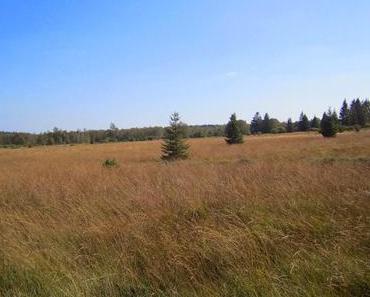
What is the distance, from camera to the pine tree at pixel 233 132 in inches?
1983

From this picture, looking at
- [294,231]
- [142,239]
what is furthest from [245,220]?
[142,239]

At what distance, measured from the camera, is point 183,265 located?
12.0ft

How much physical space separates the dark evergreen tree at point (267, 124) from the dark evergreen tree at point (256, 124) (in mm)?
2592

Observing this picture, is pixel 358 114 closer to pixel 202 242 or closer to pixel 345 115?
pixel 345 115

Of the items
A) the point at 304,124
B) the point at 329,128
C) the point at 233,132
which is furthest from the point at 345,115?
the point at 233,132

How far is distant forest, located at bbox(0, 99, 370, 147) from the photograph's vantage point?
92938mm

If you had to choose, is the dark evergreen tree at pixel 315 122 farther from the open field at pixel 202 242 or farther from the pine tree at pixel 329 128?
the open field at pixel 202 242

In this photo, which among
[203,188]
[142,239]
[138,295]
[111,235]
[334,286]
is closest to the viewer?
[334,286]

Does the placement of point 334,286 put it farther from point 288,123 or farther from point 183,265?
point 288,123

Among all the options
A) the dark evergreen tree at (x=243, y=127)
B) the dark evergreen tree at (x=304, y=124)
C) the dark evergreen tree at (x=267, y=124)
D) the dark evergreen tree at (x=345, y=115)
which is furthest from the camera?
the dark evergreen tree at (x=267, y=124)

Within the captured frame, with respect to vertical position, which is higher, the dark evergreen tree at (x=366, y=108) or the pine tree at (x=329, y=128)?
the dark evergreen tree at (x=366, y=108)

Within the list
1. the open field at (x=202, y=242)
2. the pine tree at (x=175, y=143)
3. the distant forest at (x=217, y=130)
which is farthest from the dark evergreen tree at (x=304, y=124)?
the open field at (x=202, y=242)

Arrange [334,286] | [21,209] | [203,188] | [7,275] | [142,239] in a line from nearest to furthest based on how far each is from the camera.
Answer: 1. [334,286]
2. [7,275]
3. [142,239]
4. [203,188]
5. [21,209]

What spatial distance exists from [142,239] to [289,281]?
166cm
